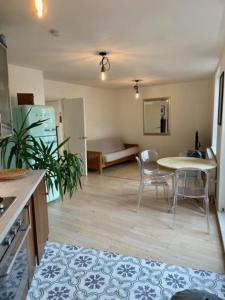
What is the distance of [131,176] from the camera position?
5.40 m

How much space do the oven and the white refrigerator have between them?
1859mm

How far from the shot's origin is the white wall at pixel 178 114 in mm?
6164

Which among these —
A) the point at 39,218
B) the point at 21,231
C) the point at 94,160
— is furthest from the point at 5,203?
the point at 94,160

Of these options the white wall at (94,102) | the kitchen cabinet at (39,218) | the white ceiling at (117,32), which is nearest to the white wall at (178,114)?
the white wall at (94,102)

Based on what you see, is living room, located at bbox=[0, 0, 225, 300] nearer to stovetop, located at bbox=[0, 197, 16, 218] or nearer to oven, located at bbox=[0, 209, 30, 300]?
oven, located at bbox=[0, 209, 30, 300]

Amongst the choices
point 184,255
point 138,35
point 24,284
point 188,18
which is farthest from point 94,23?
point 184,255

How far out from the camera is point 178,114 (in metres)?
6.54

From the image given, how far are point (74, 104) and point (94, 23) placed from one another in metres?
3.38

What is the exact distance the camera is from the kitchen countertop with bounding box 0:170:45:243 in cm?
124

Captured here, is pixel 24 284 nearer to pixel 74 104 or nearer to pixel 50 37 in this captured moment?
pixel 50 37

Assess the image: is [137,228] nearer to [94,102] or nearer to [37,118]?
[37,118]

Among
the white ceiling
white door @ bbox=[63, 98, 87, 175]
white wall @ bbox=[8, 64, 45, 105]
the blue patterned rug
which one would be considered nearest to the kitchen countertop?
the blue patterned rug

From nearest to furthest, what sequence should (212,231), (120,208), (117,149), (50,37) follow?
(50,37), (212,231), (120,208), (117,149)

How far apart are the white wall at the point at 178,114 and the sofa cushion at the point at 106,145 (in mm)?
643
